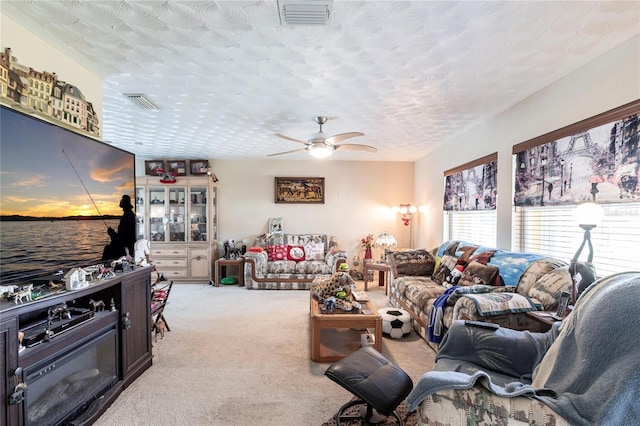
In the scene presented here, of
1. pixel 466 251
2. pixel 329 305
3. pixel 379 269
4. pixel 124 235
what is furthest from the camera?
pixel 379 269

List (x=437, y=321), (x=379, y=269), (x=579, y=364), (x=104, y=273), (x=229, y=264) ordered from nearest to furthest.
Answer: (x=579, y=364) → (x=104, y=273) → (x=437, y=321) → (x=379, y=269) → (x=229, y=264)

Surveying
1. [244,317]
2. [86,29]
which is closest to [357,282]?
[244,317]

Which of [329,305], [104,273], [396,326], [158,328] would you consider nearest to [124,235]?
[104,273]

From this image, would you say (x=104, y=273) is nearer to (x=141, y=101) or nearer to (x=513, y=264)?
(x=141, y=101)

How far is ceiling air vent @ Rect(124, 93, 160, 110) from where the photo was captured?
9.74 feet

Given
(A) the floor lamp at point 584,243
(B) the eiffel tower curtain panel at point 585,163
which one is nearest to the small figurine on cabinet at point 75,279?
(A) the floor lamp at point 584,243

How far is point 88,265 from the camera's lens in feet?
6.91

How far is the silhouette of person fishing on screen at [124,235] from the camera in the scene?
2.33 m

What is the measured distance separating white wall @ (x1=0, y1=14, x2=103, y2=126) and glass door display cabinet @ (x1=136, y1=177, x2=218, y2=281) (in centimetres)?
342

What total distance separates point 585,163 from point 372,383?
2.40 metres

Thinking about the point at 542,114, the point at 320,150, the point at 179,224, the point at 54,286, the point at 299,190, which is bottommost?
the point at 54,286

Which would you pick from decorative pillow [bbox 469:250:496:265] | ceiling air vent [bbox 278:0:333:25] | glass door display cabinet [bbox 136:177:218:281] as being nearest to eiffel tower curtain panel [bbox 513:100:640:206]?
decorative pillow [bbox 469:250:496:265]

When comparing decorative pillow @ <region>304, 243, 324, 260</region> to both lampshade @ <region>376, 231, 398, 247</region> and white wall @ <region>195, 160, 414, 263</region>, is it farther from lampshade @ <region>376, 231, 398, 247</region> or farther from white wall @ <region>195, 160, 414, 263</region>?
lampshade @ <region>376, 231, 398, 247</region>

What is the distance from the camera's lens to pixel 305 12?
174 cm
